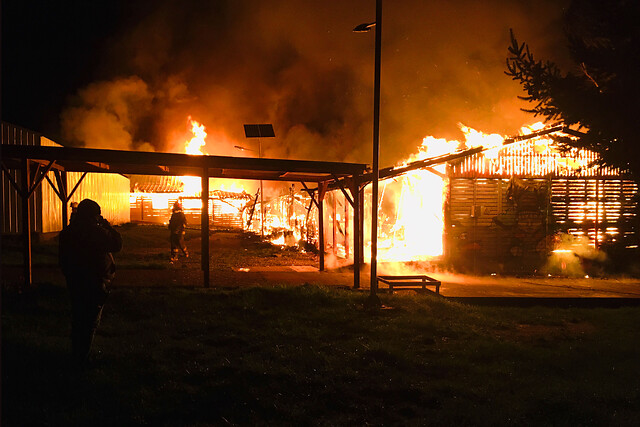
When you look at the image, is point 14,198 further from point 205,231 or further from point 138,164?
point 205,231

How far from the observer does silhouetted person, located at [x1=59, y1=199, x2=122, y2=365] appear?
5316 mm

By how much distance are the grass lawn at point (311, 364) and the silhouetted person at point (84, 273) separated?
45cm

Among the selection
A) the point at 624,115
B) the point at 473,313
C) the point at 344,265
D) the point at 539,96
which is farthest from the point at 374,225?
the point at 344,265

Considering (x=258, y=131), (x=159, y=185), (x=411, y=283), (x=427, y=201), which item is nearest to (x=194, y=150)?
(x=159, y=185)

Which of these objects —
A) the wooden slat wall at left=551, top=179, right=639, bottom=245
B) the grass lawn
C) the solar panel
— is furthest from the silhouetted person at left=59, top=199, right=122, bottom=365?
the solar panel

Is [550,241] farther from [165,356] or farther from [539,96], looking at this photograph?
[165,356]

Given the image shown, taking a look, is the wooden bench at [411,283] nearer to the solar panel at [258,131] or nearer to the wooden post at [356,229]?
the wooden post at [356,229]

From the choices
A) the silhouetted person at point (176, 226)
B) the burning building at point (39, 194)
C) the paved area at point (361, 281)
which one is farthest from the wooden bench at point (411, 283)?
the burning building at point (39, 194)

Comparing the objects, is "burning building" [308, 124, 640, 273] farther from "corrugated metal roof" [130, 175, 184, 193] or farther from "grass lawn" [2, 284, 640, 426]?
"corrugated metal roof" [130, 175, 184, 193]

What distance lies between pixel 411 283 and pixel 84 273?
7.17 m

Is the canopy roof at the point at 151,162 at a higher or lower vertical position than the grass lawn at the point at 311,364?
higher

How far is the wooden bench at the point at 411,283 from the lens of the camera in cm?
1047

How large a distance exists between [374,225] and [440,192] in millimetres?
7887

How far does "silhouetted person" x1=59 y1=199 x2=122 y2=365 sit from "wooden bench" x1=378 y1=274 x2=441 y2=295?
652 centimetres
